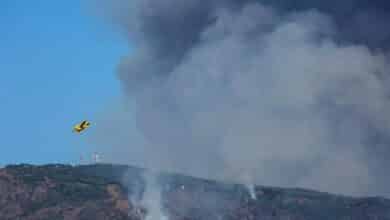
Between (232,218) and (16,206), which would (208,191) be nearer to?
(232,218)

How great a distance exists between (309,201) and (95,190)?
51.3 metres

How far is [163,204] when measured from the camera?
177875 millimetres

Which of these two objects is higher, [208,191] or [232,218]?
[208,191]

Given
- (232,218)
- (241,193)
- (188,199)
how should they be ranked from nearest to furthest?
(232,218) → (188,199) → (241,193)

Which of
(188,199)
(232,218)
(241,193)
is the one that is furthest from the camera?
(241,193)

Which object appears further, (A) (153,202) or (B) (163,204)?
(B) (163,204)

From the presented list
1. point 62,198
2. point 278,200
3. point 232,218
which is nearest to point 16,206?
point 62,198

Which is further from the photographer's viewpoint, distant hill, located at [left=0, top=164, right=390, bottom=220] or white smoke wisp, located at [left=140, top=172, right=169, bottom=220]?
distant hill, located at [left=0, top=164, right=390, bottom=220]

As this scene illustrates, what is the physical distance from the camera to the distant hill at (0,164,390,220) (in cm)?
16912

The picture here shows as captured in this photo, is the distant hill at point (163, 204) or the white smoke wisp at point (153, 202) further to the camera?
the distant hill at point (163, 204)

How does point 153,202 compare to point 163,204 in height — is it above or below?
above

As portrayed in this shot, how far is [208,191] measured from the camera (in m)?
199

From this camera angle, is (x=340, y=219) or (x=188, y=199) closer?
(x=340, y=219)

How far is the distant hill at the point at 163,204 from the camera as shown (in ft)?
555
